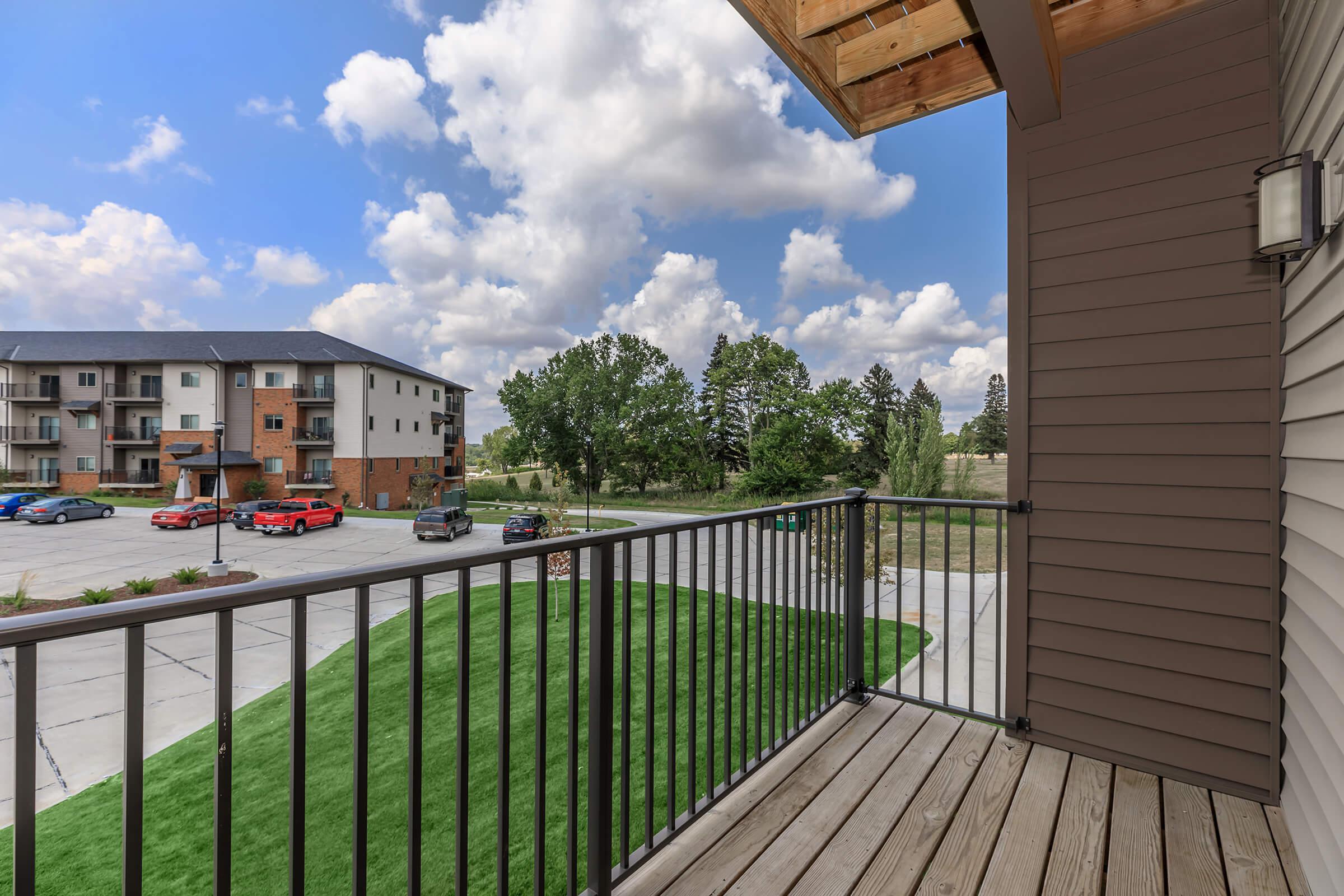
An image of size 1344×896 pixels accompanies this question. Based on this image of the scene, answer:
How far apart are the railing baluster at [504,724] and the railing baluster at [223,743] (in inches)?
15.7

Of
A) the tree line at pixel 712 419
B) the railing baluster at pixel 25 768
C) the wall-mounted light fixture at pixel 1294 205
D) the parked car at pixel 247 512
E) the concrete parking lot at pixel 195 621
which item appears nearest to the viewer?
the railing baluster at pixel 25 768

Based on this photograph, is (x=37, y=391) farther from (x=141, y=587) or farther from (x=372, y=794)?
(x=372, y=794)

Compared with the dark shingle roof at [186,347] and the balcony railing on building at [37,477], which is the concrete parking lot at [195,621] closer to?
the balcony railing on building at [37,477]

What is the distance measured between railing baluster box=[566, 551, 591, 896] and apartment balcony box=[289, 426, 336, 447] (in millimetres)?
26999

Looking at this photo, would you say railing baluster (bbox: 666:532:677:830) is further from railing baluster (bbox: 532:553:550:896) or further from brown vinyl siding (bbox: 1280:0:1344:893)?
brown vinyl siding (bbox: 1280:0:1344:893)

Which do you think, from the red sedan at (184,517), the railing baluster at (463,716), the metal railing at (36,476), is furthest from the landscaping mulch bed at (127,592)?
the metal railing at (36,476)

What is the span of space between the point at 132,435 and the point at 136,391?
1.89m

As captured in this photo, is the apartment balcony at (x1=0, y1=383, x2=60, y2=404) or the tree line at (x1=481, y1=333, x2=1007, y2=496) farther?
the apartment balcony at (x1=0, y1=383, x2=60, y2=404)

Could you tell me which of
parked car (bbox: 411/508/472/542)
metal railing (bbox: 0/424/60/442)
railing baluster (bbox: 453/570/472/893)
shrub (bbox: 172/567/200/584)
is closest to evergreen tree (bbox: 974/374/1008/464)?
railing baluster (bbox: 453/570/472/893)

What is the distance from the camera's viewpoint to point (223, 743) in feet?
2.39

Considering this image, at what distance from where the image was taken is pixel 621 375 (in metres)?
28.2

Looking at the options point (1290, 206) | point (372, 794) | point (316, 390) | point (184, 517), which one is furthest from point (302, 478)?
point (1290, 206)

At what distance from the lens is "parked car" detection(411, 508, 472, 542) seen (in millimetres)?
14641

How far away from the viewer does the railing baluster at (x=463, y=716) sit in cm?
100
